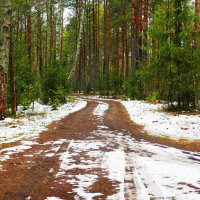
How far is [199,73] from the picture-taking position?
1588cm

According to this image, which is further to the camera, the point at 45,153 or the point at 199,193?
the point at 45,153

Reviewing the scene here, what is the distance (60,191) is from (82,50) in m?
44.5

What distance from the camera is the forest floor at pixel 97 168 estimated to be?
4.91 meters

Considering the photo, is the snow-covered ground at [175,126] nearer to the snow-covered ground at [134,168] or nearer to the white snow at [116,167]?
the snow-covered ground at [134,168]

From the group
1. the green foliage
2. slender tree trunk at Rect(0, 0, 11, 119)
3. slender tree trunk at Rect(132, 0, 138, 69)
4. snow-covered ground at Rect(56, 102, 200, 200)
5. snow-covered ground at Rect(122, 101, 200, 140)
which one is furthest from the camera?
slender tree trunk at Rect(132, 0, 138, 69)

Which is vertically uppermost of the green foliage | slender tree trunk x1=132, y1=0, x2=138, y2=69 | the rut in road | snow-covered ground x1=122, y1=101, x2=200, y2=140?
slender tree trunk x1=132, y1=0, x2=138, y2=69

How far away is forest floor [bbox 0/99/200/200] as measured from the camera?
4914mm

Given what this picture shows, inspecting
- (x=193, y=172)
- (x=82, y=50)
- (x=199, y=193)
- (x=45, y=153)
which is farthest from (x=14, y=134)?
(x=82, y=50)

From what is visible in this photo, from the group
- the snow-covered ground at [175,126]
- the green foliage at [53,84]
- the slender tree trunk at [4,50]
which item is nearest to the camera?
the snow-covered ground at [175,126]

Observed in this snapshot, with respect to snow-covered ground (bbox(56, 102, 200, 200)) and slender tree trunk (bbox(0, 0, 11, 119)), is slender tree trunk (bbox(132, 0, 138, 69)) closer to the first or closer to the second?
slender tree trunk (bbox(0, 0, 11, 119))

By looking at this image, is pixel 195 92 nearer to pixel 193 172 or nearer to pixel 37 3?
pixel 193 172

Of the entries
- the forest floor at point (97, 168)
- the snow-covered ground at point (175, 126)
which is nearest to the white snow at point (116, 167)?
the forest floor at point (97, 168)

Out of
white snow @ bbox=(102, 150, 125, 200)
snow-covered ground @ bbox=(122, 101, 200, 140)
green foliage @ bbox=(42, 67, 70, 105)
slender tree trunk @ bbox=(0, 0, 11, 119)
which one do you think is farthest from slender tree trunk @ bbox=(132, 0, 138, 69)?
white snow @ bbox=(102, 150, 125, 200)

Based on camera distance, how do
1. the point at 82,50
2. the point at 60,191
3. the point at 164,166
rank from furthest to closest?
the point at 82,50, the point at 164,166, the point at 60,191
